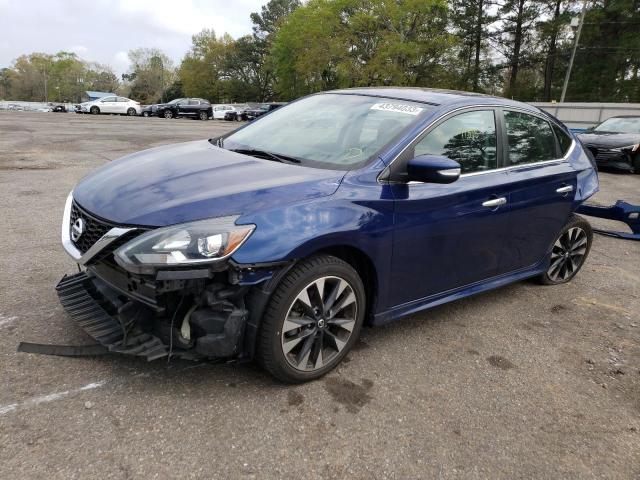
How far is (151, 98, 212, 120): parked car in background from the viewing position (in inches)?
1453

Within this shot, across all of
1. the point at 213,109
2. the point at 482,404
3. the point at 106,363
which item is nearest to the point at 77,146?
the point at 106,363

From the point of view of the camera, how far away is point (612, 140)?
12859mm

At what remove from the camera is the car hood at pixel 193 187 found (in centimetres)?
248

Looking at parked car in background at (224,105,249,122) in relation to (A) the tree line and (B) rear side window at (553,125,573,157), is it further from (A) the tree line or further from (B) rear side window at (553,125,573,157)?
(B) rear side window at (553,125,573,157)

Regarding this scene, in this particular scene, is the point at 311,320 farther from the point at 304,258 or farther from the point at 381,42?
the point at 381,42

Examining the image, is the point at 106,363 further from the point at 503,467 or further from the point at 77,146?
the point at 77,146

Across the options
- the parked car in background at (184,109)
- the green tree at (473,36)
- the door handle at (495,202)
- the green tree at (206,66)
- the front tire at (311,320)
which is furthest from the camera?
the green tree at (206,66)

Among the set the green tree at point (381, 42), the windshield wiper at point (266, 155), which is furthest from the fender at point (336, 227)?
the green tree at point (381, 42)

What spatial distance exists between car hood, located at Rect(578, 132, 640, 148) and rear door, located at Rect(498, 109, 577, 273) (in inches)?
392

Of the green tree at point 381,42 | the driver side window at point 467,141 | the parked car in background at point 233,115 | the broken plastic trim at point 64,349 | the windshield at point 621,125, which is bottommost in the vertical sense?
the broken plastic trim at point 64,349

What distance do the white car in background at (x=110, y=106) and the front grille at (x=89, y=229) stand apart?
37.8 m

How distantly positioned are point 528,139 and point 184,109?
3605 centimetres

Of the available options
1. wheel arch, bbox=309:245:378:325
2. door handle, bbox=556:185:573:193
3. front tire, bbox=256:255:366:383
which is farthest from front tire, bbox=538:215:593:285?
front tire, bbox=256:255:366:383

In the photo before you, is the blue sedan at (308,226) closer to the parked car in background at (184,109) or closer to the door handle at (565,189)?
the door handle at (565,189)
